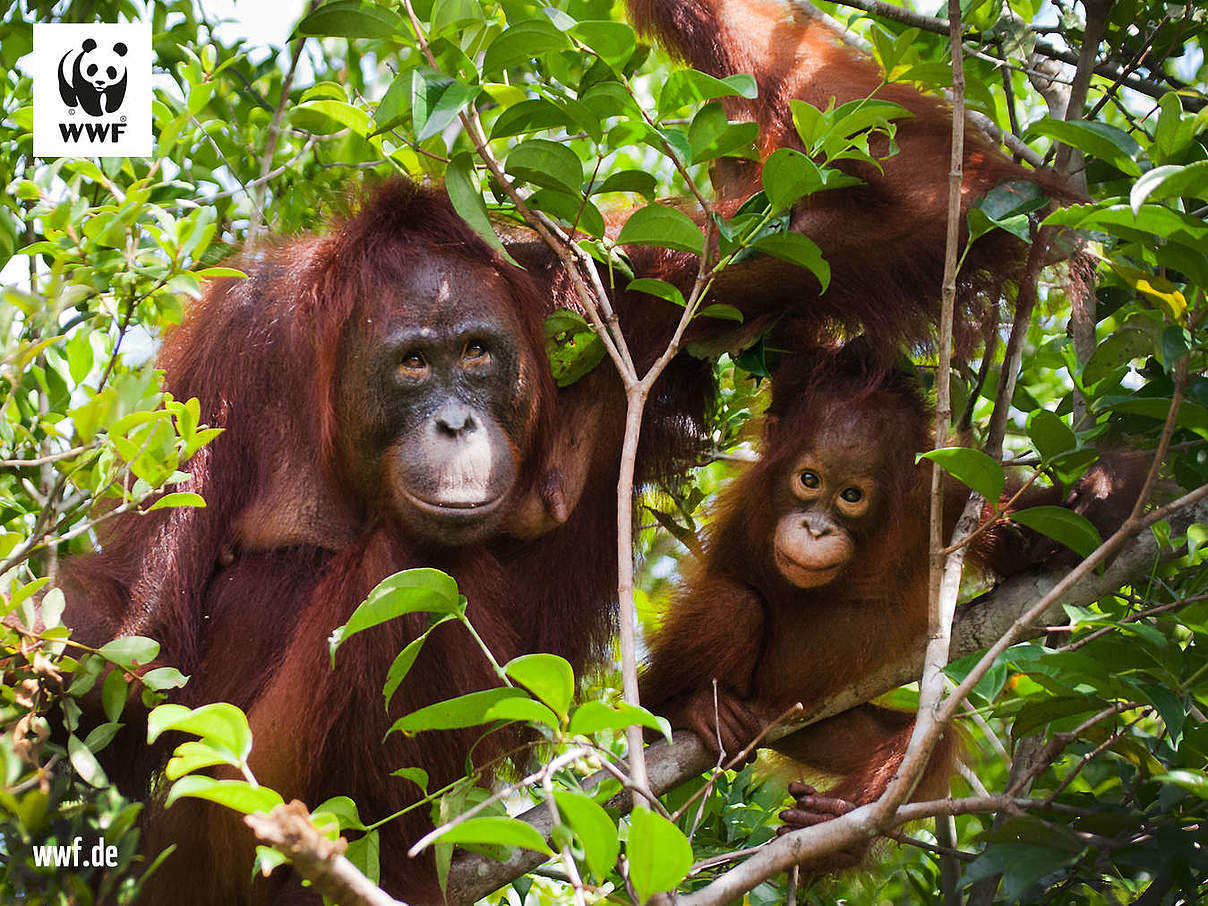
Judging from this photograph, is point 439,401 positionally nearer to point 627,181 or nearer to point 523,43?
point 627,181

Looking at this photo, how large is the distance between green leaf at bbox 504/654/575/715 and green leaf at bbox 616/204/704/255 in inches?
42.1

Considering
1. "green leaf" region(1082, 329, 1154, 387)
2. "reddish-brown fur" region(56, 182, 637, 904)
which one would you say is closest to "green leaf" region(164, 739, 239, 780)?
"reddish-brown fur" region(56, 182, 637, 904)

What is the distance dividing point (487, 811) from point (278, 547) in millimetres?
1334

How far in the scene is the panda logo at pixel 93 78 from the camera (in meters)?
3.69

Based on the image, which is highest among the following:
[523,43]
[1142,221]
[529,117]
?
[523,43]

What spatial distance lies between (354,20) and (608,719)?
156cm

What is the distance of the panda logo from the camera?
12.1 ft

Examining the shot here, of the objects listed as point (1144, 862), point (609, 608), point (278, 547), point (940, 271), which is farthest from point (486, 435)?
point (1144, 862)

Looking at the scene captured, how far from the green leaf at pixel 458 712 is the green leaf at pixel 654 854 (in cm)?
35

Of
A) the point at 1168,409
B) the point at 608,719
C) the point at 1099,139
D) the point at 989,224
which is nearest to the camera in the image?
the point at 608,719

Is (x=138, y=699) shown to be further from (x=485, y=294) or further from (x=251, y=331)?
(x=485, y=294)

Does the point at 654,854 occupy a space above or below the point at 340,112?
below

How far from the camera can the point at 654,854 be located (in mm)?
1816

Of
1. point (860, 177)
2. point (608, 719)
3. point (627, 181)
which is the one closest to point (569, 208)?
point (627, 181)
